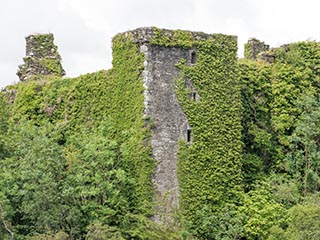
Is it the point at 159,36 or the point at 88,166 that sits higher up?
the point at 159,36

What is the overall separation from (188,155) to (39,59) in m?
11.6

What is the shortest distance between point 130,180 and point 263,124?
22.2 feet

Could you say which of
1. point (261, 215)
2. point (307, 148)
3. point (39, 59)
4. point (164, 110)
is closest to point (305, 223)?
point (261, 215)

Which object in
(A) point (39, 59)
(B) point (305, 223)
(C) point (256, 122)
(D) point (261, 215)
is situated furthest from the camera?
(A) point (39, 59)

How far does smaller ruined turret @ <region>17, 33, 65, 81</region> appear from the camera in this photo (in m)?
48.9

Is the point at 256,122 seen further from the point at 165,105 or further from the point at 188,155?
the point at 165,105

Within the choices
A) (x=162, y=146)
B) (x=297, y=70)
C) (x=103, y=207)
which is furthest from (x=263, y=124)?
(x=103, y=207)

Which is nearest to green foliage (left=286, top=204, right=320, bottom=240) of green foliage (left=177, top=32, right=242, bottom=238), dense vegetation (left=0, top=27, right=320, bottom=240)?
dense vegetation (left=0, top=27, right=320, bottom=240)

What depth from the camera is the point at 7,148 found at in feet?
133

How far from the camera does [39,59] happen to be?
48938 mm

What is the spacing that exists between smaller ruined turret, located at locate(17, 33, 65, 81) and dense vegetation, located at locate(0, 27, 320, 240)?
381 cm

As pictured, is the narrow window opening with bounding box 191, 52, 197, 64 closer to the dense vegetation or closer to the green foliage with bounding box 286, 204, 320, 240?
→ the dense vegetation

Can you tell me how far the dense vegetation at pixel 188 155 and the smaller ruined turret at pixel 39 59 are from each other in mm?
3811

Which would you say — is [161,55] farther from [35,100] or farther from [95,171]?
[35,100]
